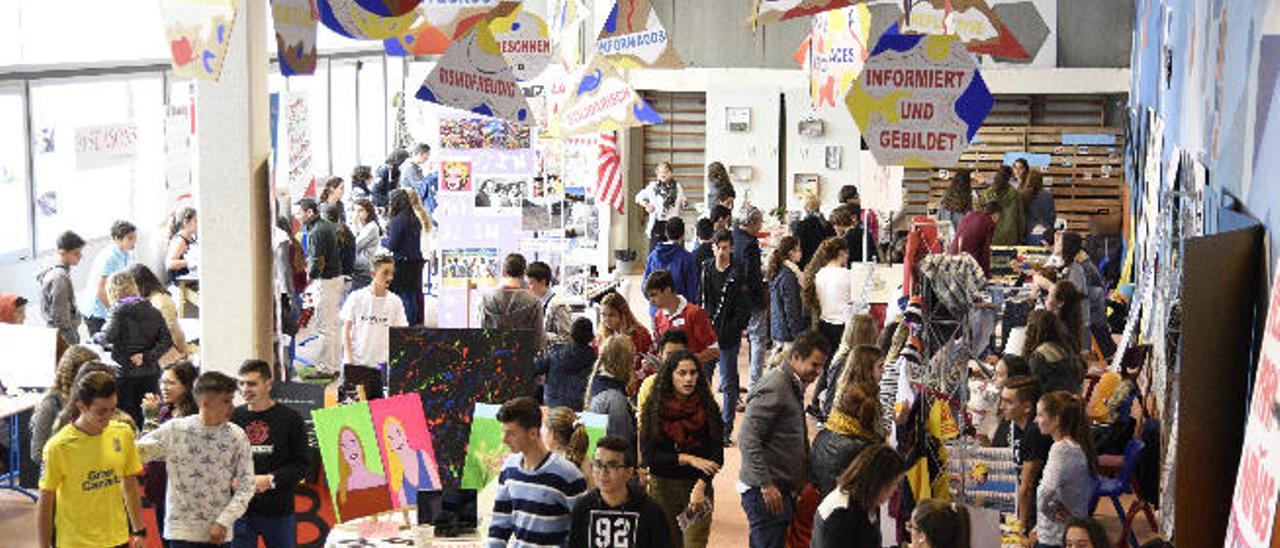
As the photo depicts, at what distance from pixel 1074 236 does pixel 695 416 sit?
710 cm

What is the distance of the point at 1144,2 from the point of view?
66.0ft

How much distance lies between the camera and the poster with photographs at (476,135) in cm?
1608

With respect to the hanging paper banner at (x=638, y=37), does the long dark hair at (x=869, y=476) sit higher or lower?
lower

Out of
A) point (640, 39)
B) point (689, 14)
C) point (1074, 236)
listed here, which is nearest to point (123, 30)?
point (640, 39)

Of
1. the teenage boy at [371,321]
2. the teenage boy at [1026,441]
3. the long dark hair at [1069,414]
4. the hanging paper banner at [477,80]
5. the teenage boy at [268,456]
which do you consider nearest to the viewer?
the teenage boy at [268,456]

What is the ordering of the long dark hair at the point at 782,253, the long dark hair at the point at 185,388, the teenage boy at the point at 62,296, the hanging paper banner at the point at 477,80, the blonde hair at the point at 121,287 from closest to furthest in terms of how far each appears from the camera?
the long dark hair at the point at 185,388
the blonde hair at the point at 121,287
the hanging paper banner at the point at 477,80
the teenage boy at the point at 62,296
the long dark hair at the point at 782,253

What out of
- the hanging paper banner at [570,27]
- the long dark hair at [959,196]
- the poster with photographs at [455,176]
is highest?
the hanging paper banner at [570,27]

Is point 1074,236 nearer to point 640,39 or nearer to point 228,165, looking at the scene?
point 640,39

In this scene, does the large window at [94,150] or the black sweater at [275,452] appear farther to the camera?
the large window at [94,150]

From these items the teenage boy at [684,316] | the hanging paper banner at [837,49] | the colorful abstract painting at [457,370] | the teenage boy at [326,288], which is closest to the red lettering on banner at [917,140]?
the teenage boy at [684,316]

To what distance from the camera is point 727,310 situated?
45.4ft

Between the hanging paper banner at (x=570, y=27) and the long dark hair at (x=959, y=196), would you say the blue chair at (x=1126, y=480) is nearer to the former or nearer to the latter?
the long dark hair at (x=959, y=196)

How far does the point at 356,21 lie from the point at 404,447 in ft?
11.8

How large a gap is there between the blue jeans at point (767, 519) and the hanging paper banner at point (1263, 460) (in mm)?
4524
